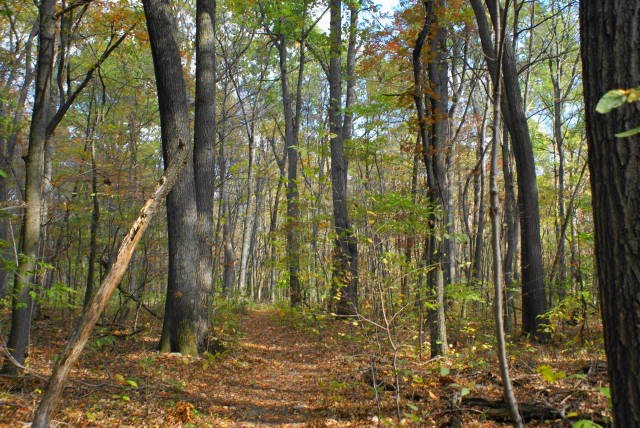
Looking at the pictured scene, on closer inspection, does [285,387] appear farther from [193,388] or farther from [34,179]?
[34,179]

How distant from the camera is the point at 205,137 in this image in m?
8.59

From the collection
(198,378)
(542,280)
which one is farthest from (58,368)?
(542,280)

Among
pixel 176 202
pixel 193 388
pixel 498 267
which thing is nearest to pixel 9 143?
pixel 176 202

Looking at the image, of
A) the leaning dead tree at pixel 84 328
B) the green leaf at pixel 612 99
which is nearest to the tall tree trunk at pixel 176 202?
the leaning dead tree at pixel 84 328

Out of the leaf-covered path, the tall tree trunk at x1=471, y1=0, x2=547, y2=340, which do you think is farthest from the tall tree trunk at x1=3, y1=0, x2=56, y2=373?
the tall tree trunk at x1=471, y1=0, x2=547, y2=340

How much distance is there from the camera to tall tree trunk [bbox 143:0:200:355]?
727cm

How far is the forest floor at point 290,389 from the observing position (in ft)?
13.5

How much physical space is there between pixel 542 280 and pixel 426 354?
9.44 ft

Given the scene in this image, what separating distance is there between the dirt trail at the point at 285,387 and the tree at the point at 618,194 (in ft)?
9.81

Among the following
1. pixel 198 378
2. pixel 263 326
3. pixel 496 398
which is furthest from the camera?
pixel 263 326

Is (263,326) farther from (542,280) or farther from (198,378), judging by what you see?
(542,280)

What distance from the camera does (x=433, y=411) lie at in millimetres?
4477

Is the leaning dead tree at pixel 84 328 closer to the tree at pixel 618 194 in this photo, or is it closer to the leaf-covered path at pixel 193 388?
the leaf-covered path at pixel 193 388

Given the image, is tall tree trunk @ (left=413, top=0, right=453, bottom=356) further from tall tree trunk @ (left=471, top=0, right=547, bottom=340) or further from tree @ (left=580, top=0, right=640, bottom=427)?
tree @ (left=580, top=0, right=640, bottom=427)
